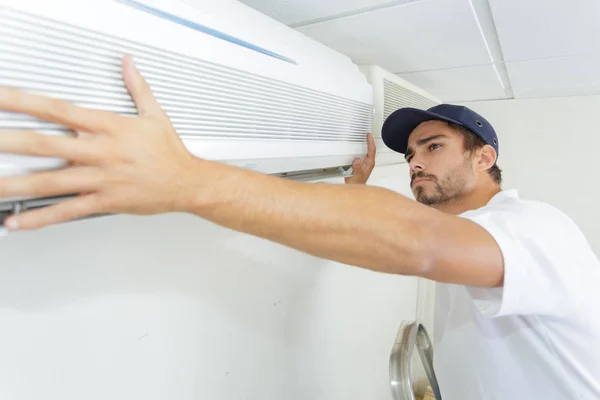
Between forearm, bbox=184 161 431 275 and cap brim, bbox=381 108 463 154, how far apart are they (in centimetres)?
75

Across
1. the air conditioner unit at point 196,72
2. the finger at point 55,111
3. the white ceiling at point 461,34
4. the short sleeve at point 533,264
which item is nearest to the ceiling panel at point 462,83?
the white ceiling at point 461,34

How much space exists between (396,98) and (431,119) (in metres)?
0.23

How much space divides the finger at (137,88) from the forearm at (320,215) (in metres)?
0.13

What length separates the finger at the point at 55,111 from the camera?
16.8 inches

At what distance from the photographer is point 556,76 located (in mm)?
1689

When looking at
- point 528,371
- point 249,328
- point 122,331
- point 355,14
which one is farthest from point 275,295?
point 355,14

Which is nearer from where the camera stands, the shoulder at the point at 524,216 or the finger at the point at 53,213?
the finger at the point at 53,213

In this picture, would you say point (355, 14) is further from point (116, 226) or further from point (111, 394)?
point (111, 394)

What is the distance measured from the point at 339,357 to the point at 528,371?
2.78 feet

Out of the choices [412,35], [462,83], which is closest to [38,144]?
[412,35]

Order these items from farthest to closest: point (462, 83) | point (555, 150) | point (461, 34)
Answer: point (555, 150) → point (462, 83) → point (461, 34)

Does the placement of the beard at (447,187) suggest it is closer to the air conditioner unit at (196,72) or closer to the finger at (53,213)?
the air conditioner unit at (196,72)

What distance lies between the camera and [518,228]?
74 centimetres

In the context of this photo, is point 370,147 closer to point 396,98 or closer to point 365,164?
point 365,164
